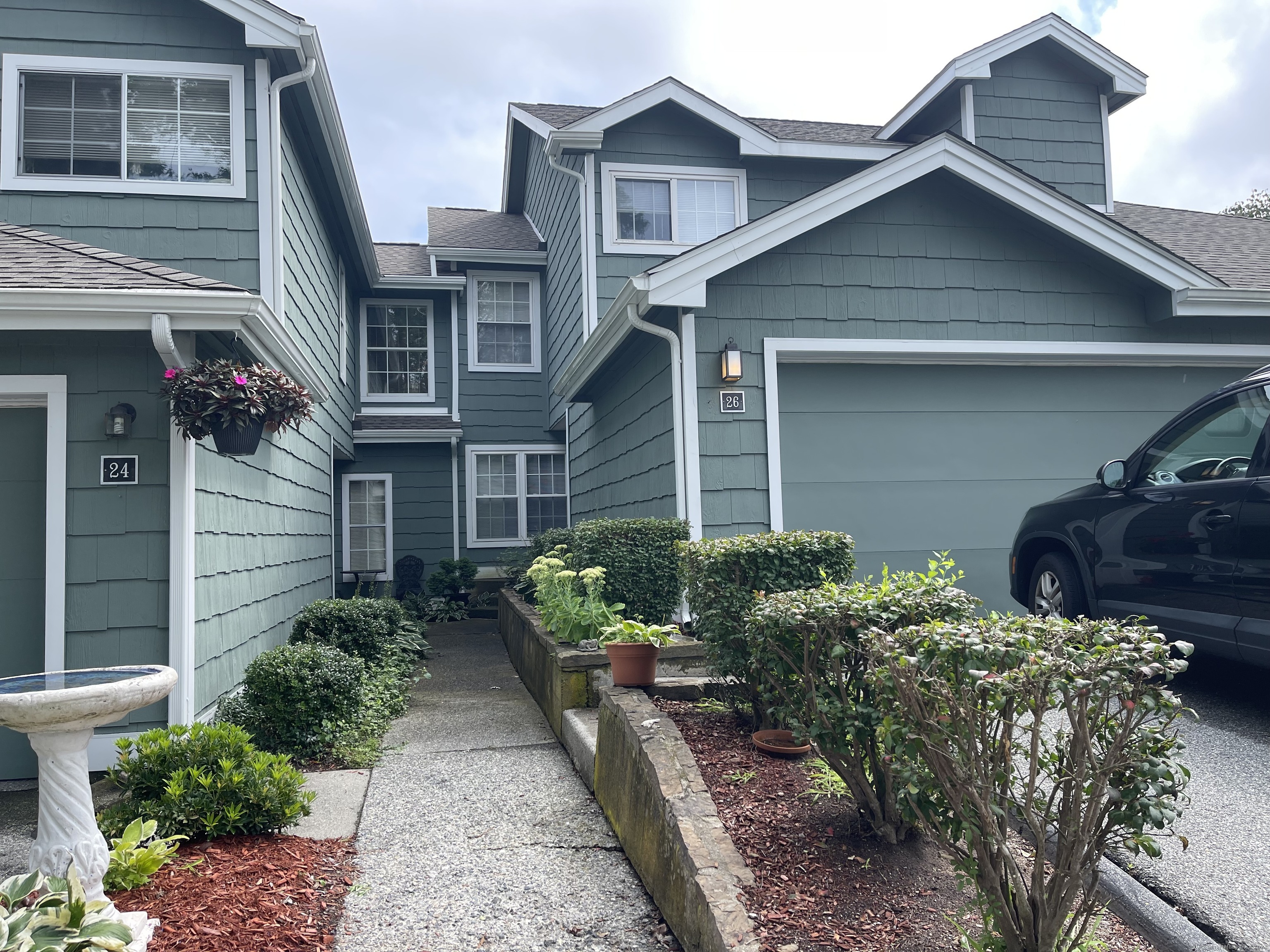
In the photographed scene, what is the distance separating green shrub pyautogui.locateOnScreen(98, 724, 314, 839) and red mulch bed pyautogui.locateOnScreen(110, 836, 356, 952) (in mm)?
90

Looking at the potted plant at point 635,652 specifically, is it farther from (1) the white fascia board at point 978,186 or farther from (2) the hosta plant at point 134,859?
(1) the white fascia board at point 978,186

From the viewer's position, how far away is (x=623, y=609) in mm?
5965

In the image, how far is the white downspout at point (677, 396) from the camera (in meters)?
6.39

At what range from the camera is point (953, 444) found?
23.3ft

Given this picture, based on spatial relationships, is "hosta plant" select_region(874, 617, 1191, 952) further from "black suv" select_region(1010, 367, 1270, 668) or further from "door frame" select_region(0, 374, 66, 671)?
"door frame" select_region(0, 374, 66, 671)

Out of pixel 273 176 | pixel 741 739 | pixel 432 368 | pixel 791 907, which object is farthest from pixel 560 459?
pixel 791 907

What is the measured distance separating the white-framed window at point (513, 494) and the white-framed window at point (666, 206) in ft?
14.3

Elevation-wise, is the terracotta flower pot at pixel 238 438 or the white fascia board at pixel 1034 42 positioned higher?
the white fascia board at pixel 1034 42

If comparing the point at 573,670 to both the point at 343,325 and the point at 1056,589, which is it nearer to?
the point at 1056,589

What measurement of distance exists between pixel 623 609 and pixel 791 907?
3.34 meters

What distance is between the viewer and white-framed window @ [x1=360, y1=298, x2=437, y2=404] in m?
13.6

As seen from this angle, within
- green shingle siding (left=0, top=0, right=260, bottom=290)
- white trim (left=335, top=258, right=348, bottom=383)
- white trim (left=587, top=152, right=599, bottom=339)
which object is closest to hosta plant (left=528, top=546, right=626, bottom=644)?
green shingle siding (left=0, top=0, right=260, bottom=290)

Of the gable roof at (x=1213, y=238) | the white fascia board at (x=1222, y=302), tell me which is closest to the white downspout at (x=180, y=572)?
the white fascia board at (x=1222, y=302)

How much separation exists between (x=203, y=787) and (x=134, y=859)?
0.50 m
